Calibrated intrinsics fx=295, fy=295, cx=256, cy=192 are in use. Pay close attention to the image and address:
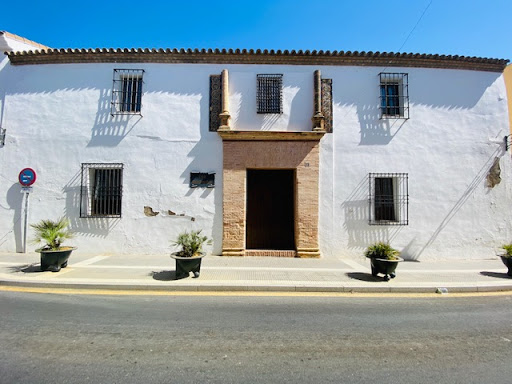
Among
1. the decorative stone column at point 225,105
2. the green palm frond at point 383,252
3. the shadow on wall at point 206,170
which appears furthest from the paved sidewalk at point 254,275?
the decorative stone column at point 225,105

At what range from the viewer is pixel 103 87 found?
8.92 metres

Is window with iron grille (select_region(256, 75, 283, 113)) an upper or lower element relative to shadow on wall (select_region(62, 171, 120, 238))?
upper

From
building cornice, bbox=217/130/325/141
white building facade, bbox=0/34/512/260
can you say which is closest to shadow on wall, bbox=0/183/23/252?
white building facade, bbox=0/34/512/260

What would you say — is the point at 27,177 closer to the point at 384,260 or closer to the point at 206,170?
the point at 206,170

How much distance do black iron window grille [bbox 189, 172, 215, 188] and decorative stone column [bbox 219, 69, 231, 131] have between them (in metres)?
1.41

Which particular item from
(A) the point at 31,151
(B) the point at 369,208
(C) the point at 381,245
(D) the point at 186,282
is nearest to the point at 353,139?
(B) the point at 369,208

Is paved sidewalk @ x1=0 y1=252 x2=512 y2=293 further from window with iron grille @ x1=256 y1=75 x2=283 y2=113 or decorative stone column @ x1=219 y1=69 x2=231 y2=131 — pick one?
window with iron grille @ x1=256 y1=75 x2=283 y2=113

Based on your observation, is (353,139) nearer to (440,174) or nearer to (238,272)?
(440,174)

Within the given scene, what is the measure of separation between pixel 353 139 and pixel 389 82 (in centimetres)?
225

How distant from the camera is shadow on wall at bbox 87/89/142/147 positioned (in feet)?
28.9

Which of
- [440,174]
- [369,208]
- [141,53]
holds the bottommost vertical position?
[369,208]

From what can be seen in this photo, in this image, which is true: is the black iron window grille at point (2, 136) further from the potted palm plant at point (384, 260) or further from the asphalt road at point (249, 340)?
the potted palm plant at point (384, 260)

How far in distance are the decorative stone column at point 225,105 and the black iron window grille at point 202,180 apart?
141 centimetres

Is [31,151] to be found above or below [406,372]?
above
